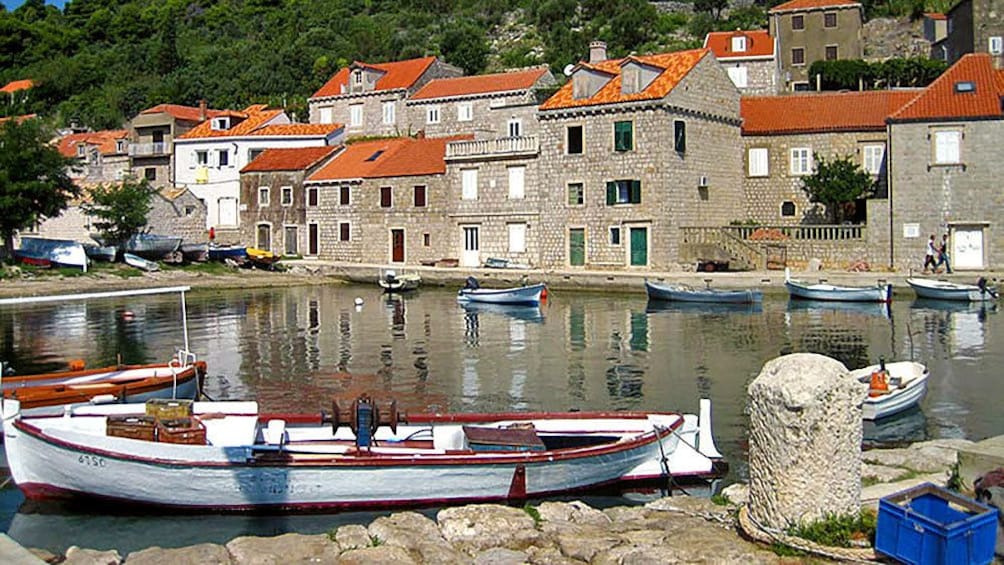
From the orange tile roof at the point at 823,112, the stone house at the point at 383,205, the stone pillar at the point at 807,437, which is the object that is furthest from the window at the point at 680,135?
the stone pillar at the point at 807,437

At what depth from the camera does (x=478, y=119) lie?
207 feet

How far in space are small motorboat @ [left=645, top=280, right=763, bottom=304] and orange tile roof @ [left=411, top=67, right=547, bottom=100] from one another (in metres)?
24.9

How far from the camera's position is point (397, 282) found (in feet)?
152

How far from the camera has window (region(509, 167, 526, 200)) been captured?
169 ft

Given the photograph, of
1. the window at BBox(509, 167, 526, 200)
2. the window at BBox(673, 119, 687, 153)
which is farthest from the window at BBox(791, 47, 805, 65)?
the window at BBox(509, 167, 526, 200)

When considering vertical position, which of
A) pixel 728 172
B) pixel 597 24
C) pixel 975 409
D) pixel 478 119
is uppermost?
pixel 597 24

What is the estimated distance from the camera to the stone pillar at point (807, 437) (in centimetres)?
834

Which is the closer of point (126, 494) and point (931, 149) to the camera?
point (126, 494)

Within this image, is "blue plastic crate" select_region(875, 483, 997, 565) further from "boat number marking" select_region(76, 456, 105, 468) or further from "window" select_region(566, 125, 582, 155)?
"window" select_region(566, 125, 582, 155)

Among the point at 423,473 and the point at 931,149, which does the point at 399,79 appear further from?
the point at 423,473

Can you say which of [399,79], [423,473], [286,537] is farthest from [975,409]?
[399,79]

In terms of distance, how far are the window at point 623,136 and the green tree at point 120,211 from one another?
2553 cm

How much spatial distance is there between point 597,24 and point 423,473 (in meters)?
83.1

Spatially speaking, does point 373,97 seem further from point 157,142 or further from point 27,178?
point 27,178
